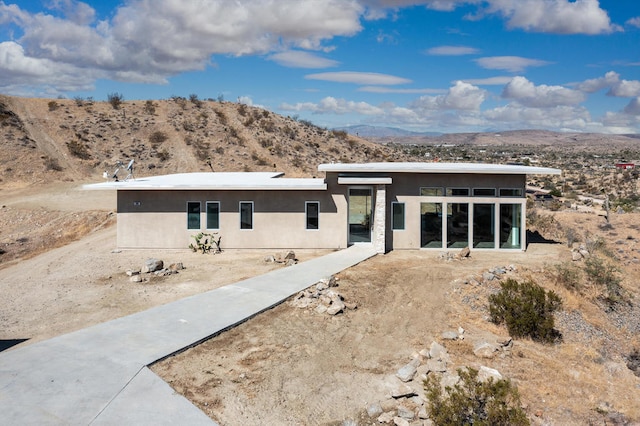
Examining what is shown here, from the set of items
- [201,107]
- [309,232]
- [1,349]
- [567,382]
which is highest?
[201,107]

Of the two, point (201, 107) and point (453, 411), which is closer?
point (453, 411)

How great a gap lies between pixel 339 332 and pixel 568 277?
9.10m

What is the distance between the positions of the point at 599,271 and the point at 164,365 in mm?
14559

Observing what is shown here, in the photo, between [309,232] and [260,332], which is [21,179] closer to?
[309,232]

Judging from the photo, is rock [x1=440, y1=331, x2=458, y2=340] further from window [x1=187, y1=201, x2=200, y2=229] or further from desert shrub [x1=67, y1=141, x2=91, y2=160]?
desert shrub [x1=67, y1=141, x2=91, y2=160]

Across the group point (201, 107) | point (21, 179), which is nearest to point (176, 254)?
point (21, 179)

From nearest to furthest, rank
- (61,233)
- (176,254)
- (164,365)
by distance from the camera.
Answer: (164,365) → (176,254) → (61,233)

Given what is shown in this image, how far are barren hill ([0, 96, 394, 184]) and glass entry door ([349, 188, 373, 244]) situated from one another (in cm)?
2793

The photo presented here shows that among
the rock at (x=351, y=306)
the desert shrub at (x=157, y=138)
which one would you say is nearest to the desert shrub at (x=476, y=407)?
the rock at (x=351, y=306)

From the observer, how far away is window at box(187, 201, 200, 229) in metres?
20.5

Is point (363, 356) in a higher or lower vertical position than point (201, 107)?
lower

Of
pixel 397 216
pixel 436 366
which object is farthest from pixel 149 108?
pixel 436 366

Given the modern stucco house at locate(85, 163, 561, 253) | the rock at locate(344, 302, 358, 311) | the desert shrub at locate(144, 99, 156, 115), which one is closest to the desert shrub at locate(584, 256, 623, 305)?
the modern stucco house at locate(85, 163, 561, 253)

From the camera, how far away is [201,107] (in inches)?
2712
